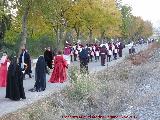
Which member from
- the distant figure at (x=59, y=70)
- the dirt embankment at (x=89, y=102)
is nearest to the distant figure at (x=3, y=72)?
the distant figure at (x=59, y=70)

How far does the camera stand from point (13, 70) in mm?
19750

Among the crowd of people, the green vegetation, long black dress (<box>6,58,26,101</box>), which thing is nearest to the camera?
long black dress (<box>6,58,26,101</box>)

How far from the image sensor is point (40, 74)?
22.2 metres

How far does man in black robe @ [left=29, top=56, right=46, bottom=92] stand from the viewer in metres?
21.9

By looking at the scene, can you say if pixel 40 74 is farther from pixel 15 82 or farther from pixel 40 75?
pixel 15 82

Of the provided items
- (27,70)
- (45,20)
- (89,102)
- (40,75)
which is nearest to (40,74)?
(40,75)

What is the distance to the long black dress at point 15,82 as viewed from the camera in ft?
64.5

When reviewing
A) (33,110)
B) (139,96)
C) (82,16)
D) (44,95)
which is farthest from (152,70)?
(82,16)

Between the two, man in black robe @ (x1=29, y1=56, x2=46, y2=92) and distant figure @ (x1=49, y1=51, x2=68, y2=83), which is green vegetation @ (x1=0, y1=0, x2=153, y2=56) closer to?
distant figure @ (x1=49, y1=51, x2=68, y2=83)

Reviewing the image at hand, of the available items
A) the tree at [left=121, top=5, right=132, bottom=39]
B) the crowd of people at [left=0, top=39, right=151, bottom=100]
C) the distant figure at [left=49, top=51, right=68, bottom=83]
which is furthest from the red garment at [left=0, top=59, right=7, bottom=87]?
the tree at [left=121, top=5, right=132, bottom=39]

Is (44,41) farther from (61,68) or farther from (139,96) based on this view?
(139,96)

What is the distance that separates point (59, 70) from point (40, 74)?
3448mm

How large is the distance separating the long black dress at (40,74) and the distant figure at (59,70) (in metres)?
3.11

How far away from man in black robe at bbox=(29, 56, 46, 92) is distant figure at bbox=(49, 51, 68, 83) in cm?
311
